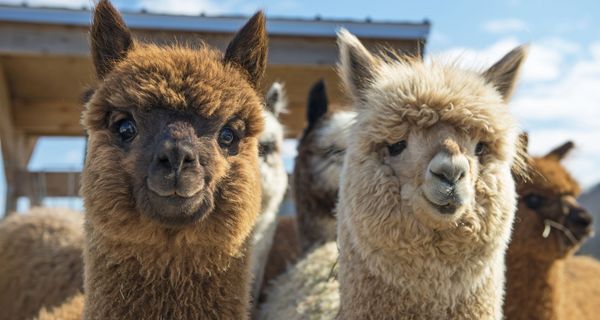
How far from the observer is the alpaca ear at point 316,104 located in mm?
5602

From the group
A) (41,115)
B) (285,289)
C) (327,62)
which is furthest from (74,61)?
(285,289)

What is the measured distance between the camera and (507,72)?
3473 millimetres

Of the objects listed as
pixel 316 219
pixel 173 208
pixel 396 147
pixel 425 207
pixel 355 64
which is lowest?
pixel 316 219

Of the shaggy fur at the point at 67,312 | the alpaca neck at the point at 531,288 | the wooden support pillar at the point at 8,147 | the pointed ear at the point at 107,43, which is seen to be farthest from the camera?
the wooden support pillar at the point at 8,147

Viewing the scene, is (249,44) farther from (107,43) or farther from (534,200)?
(534,200)

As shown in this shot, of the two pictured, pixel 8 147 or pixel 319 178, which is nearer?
pixel 319 178

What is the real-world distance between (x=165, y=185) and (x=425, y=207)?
45.0 inches

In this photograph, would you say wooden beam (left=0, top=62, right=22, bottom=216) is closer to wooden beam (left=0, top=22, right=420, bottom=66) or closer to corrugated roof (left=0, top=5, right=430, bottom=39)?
wooden beam (left=0, top=22, right=420, bottom=66)

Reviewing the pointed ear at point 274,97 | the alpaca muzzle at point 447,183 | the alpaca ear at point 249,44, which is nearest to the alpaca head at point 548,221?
the pointed ear at point 274,97

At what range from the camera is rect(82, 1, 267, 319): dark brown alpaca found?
264cm

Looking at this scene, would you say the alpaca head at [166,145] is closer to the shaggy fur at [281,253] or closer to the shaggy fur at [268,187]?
the shaggy fur at [268,187]

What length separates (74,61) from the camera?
24.6 feet

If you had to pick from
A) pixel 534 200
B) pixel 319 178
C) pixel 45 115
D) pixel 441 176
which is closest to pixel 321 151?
pixel 319 178

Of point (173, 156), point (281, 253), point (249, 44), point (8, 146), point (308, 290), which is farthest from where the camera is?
point (8, 146)
